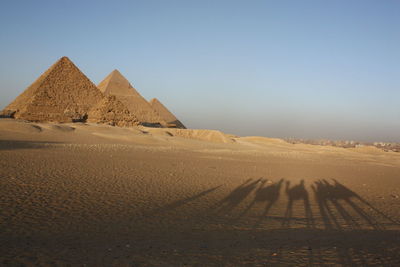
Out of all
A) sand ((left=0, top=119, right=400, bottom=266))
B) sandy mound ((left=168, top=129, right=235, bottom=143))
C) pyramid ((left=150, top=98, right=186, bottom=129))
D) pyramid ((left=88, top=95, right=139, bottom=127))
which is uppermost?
pyramid ((left=150, top=98, right=186, bottom=129))

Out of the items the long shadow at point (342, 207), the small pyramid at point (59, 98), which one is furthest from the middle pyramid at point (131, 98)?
the long shadow at point (342, 207)

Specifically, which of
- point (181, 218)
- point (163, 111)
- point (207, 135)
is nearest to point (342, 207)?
point (181, 218)

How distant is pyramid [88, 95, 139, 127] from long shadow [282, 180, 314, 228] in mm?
30802

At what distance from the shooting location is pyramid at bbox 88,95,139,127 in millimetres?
37906

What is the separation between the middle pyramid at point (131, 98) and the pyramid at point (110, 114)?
27265 mm

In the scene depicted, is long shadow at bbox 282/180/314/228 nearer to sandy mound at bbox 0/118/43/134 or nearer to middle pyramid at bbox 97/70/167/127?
sandy mound at bbox 0/118/43/134

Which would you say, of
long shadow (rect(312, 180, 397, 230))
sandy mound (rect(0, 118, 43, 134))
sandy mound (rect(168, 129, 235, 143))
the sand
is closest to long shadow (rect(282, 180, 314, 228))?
the sand

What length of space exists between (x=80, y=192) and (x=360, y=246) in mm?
5471

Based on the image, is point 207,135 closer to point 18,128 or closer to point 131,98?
point 18,128

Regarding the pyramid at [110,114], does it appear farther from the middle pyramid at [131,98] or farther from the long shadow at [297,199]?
the long shadow at [297,199]

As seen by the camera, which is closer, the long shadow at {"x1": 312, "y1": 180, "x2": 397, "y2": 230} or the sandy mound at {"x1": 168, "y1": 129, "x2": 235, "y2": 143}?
the long shadow at {"x1": 312, "y1": 180, "x2": 397, "y2": 230}

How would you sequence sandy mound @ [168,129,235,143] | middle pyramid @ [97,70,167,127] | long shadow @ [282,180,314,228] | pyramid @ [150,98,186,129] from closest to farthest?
long shadow @ [282,180,314,228]
sandy mound @ [168,129,235,143]
middle pyramid @ [97,70,167,127]
pyramid @ [150,98,186,129]

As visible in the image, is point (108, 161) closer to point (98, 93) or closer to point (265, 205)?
point (265, 205)

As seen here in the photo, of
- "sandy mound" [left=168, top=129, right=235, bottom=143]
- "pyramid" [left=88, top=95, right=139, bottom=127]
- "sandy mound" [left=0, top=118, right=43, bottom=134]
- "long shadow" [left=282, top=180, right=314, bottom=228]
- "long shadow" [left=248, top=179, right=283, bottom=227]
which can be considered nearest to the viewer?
"long shadow" [left=282, top=180, right=314, bottom=228]
